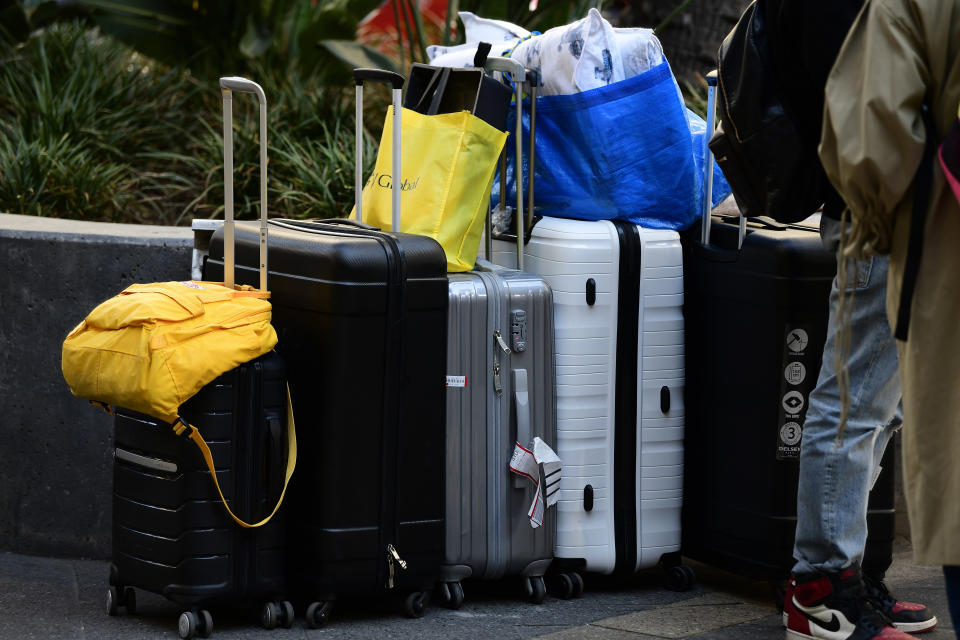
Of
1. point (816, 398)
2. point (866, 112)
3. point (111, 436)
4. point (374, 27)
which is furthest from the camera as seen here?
point (374, 27)

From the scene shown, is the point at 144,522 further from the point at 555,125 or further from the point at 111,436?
the point at 555,125

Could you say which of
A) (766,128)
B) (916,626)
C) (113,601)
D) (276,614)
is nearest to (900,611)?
(916,626)

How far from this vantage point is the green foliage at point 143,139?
17.7ft

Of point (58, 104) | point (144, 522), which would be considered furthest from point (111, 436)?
point (58, 104)

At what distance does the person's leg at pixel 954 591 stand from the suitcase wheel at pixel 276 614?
5.89ft

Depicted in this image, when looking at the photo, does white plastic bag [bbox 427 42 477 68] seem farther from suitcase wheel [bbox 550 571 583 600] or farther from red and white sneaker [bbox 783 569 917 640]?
red and white sneaker [bbox 783 569 917 640]

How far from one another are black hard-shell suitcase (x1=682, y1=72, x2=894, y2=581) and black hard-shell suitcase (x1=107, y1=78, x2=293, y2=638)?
1.31 m

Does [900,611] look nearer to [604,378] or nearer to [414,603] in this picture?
[604,378]

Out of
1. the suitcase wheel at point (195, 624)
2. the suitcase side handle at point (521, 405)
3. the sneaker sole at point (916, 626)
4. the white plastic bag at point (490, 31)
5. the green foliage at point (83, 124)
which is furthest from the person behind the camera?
the green foliage at point (83, 124)

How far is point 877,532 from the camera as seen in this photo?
148 inches

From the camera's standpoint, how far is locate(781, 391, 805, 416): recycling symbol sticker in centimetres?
370

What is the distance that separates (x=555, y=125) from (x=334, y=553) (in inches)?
57.8

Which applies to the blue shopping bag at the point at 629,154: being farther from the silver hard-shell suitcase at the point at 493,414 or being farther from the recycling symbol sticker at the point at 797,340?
the recycling symbol sticker at the point at 797,340

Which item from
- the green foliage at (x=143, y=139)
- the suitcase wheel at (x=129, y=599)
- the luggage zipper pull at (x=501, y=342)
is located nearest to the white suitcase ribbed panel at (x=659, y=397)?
the luggage zipper pull at (x=501, y=342)
